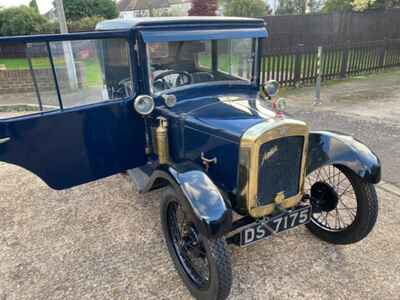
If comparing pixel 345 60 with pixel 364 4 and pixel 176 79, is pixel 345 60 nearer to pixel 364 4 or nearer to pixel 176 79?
pixel 364 4

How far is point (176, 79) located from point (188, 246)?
160 cm

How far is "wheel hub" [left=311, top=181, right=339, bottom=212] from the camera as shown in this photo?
282 centimetres

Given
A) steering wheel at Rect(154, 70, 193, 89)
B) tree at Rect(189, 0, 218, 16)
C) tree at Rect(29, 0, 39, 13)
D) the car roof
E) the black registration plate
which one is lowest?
the black registration plate

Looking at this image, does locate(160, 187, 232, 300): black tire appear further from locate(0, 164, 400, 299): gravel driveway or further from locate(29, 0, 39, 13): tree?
locate(29, 0, 39, 13): tree

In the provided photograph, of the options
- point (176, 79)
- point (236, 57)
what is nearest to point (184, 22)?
point (176, 79)

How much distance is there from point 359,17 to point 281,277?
14535 mm

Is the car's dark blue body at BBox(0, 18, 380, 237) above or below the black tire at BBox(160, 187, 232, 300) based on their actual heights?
above

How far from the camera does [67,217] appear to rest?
11.3 feet

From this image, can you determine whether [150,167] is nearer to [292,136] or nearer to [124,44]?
[124,44]

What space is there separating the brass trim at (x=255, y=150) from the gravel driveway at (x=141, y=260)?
0.58 m

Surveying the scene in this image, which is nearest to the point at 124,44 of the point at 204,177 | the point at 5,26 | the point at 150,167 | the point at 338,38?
the point at 150,167

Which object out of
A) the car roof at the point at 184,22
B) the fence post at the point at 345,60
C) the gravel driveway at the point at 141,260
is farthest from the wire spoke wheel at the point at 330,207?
the fence post at the point at 345,60

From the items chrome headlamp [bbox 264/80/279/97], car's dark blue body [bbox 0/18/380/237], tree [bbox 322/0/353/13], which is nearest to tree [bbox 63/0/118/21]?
tree [bbox 322/0/353/13]

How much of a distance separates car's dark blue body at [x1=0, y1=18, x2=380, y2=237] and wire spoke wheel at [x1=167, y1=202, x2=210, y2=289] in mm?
326
